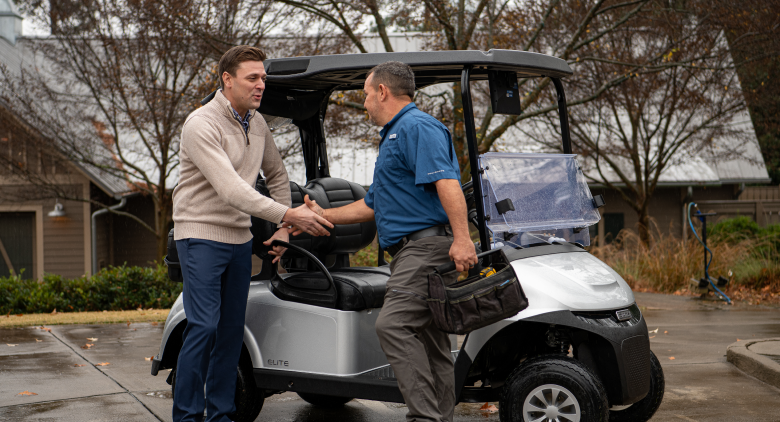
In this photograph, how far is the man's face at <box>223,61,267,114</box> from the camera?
390 centimetres

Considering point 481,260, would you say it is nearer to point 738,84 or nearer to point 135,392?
point 135,392

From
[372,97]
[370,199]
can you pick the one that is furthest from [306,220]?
[372,97]

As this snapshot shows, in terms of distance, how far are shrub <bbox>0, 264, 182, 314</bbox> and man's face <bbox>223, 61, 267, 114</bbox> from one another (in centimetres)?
756

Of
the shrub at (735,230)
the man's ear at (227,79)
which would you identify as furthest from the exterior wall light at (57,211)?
the man's ear at (227,79)

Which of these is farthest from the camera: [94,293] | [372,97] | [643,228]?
[643,228]

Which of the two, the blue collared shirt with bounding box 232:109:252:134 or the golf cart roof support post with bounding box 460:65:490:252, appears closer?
the golf cart roof support post with bounding box 460:65:490:252

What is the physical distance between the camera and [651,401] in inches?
162

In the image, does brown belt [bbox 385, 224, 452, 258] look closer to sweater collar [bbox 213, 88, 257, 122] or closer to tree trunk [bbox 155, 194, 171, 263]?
sweater collar [bbox 213, 88, 257, 122]

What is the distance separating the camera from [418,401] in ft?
11.3

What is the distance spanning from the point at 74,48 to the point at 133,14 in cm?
235

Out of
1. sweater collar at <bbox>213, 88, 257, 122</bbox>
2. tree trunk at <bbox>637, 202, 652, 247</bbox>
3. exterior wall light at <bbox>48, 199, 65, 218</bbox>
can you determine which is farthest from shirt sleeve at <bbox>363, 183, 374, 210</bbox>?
exterior wall light at <bbox>48, 199, 65, 218</bbox>

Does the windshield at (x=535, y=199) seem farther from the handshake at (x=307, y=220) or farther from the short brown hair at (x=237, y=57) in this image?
the short brown hair at (x=237, y=57)

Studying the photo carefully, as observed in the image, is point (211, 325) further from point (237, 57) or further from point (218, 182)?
point (237, 57)

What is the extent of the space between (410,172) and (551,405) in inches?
49.2
